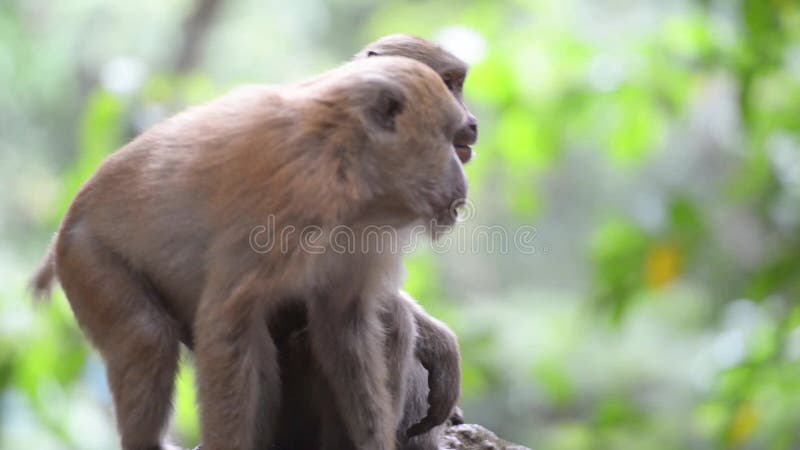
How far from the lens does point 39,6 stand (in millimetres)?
8500

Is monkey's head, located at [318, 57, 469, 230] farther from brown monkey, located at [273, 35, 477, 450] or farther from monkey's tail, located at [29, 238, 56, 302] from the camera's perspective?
monkey's tail, located at [29, 238, 56, 302]

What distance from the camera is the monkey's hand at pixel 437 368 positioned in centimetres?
329

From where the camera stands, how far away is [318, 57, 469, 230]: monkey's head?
9.67ft

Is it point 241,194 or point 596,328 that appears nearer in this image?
point 241,194

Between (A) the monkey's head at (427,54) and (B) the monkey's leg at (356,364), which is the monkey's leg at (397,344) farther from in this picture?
(A) the monkey's head at (427,54)

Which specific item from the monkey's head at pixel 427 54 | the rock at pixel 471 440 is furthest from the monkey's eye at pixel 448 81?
the rock at pixel 471 440

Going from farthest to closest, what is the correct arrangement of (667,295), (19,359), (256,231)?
(667,295) < (19,359) < (256,231)

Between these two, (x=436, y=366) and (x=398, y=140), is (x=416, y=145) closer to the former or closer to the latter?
(x=398, y=140)

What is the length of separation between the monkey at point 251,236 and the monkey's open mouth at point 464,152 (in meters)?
0.21

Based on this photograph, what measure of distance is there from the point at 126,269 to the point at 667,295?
18.9 ft

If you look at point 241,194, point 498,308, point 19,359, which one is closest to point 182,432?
point 19,359

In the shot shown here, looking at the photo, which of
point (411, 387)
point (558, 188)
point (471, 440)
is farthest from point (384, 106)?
point (558, 188)

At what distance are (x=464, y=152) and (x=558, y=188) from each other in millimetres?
5596

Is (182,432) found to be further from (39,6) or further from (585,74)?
(39,6)
